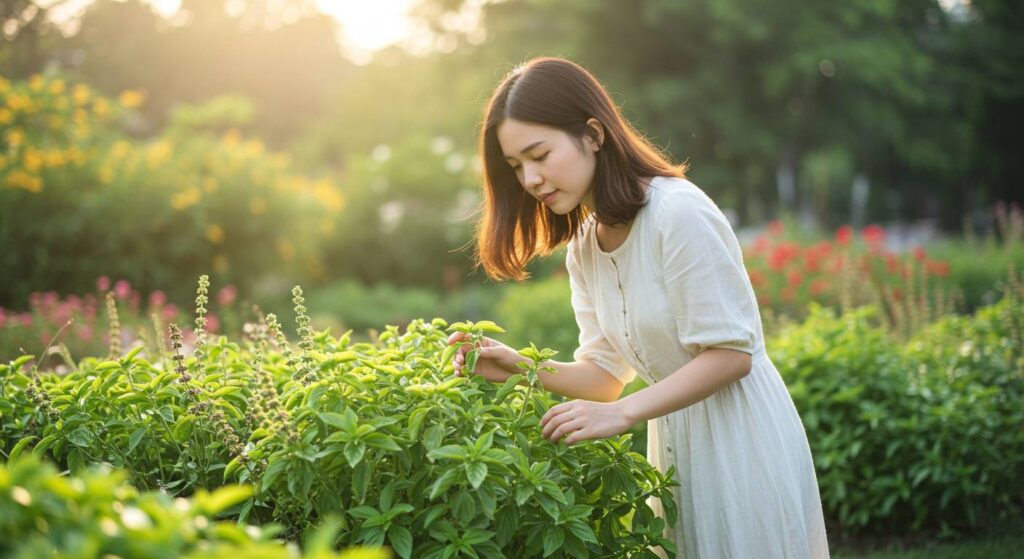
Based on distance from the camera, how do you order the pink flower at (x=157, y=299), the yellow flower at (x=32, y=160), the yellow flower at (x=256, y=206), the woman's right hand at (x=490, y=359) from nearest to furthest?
1. the woman's right hand at (x=490, y=359)
2. the pink flower at (x=157, y=299)
3. the yellow flower at (x=32, y=160)
4. the yellow flower at (x=256, y=206)

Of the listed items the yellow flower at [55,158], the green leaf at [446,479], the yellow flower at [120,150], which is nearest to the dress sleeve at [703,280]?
the green leaf at [446,479]

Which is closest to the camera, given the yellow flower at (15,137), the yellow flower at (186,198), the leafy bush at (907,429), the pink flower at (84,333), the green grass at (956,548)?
the green grass at (956,548)

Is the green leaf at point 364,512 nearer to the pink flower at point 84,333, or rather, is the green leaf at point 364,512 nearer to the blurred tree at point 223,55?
the pink flower at point 84,333

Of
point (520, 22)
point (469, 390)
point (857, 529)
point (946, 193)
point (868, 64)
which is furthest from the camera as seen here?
point (946, 193)

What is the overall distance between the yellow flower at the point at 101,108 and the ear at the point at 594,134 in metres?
9.75

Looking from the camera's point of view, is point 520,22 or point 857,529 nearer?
point 857,529

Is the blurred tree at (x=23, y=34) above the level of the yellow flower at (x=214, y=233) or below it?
above

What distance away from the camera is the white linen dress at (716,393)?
82.7 inches

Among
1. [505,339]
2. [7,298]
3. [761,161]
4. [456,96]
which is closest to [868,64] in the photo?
[761,161]

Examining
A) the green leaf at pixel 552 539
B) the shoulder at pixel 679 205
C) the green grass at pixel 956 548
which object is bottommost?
the green grass at pixel 956 548

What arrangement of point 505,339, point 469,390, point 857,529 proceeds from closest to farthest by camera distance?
point 469,390 → point 857,529 → point 505,339

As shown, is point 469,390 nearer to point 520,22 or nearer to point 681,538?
point 681,538

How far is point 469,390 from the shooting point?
206cm

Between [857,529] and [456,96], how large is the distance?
69.9ft
